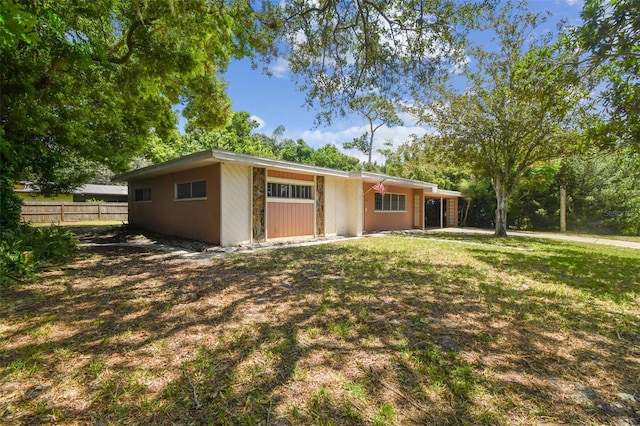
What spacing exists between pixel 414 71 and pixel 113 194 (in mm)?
26756

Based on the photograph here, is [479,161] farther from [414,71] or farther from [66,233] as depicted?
[66,233]

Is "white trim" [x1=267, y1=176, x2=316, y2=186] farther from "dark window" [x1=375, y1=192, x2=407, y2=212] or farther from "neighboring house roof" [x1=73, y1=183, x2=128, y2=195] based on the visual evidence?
"neighboring house roof" [x1=73, y1=183, x2=128, y2=195]

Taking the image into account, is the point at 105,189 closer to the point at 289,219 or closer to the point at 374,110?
the point at 289,219

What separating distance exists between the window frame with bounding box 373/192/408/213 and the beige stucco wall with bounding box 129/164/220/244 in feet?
26.6

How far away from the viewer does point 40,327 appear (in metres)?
3.00

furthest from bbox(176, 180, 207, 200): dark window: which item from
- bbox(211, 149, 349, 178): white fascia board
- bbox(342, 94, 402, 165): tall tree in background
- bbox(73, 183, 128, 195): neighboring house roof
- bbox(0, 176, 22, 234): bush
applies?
bbox(73, 183, 128, 195): neighboring house roof

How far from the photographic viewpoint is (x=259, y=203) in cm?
918

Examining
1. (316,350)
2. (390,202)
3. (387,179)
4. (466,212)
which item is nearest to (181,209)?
(387,179)

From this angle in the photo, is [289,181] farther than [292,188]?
No

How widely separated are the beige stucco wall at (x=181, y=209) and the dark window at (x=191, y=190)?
0.13 m

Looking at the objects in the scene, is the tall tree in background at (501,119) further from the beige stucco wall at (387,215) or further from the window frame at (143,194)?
the window frame at (143,194)

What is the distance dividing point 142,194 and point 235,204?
640 cm

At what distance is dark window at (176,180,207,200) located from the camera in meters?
8.99

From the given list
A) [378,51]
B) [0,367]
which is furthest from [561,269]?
[0,367]
